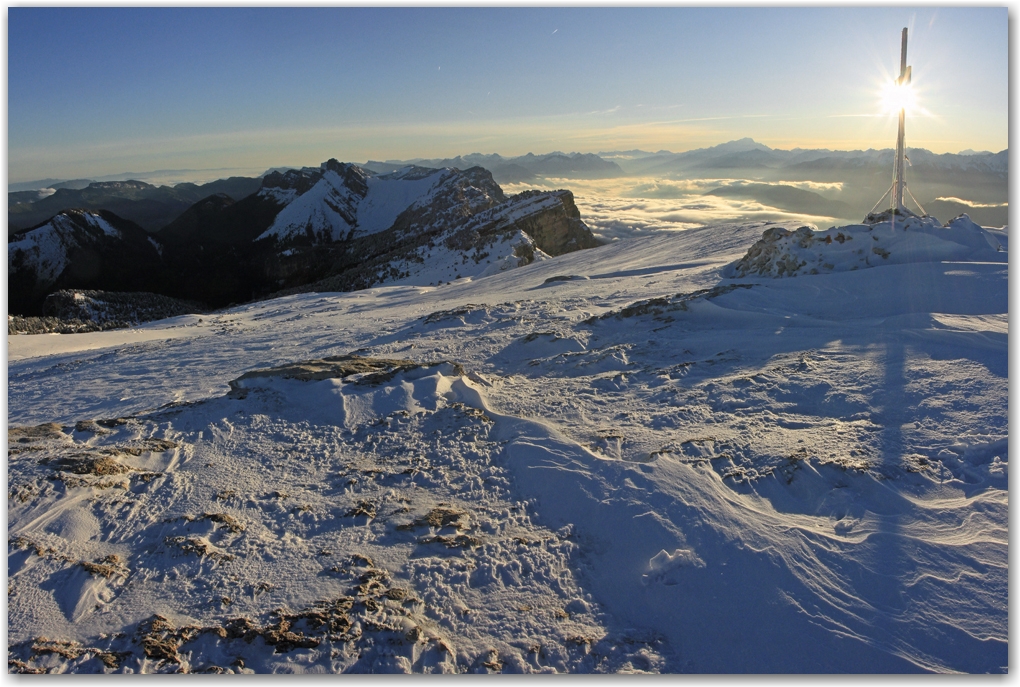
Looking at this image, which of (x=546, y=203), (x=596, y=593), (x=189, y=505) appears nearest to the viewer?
(x=596, y=593)

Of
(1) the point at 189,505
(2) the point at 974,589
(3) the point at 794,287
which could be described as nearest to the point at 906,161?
(3) the point at 794,287

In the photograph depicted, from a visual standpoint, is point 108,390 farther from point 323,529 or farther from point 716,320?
point 716,320

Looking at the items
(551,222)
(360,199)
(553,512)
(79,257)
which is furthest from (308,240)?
(553,512)

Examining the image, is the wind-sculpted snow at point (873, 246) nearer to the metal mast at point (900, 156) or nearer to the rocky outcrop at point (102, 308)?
the metal mast at point (900, 156)

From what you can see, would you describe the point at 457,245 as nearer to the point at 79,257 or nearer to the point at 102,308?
the point at 102,308

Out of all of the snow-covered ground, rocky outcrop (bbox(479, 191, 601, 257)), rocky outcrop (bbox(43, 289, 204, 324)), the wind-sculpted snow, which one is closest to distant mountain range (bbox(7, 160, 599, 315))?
rocky outcrop (bbox(479, 191, 601, 257))

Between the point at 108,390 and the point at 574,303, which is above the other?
the point at 574,303

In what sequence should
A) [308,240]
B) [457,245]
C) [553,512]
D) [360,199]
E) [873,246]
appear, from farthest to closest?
[360,199] → [308,240] → [457,245] → [873,246] → [553,512]
